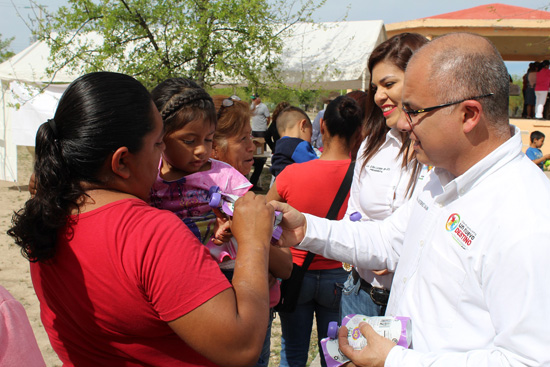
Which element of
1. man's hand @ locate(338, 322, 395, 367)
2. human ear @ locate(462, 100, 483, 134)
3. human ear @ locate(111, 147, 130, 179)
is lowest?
man's hand @ locate(338, 322, 395, 367)

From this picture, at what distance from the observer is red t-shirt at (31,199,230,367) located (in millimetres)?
1275

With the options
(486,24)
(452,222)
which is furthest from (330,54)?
(452,222)

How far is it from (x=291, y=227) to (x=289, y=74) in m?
8.40

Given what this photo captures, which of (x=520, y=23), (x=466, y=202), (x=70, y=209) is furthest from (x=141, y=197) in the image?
(x=520, y=23)

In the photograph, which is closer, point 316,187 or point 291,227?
point 291,227

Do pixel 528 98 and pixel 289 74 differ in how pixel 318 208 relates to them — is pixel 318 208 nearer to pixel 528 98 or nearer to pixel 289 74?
pixel 289 74

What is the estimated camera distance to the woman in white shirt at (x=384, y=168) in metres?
2.51

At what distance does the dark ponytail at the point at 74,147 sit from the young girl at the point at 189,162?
629mm

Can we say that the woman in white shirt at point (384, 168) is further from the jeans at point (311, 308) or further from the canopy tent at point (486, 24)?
the canopy tent at point (486, 24)

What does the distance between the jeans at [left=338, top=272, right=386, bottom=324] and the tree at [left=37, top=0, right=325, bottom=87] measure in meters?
6.81

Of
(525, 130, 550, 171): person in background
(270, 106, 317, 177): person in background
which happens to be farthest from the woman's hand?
(525, 130, 550, 171): person in background

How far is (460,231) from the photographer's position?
1435 mm

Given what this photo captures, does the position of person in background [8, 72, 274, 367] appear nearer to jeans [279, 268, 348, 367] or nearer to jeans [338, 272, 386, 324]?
jeans [338, 272, 386, 324]

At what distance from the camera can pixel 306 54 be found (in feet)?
34.3
